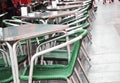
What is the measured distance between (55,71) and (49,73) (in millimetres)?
67

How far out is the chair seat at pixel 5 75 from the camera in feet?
7.81

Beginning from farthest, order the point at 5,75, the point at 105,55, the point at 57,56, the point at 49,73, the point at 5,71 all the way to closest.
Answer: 1. the point at 105,55
2. the point at 57,56
3. the point at 5,71
4. the point at 5,75
5. the point at 49,73

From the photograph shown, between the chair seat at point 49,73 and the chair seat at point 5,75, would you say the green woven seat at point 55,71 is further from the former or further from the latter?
the chair seat at point 5,75

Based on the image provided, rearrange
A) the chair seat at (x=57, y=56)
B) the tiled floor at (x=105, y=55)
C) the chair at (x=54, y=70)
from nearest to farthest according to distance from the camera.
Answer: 1. the chair at (x=54, y=70)
2. the chair seat at (x=57, y=56)
3. the tiled floor at (x=105, y=55)

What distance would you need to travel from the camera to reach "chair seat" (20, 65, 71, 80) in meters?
2.24

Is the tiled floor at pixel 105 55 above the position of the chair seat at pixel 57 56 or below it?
below

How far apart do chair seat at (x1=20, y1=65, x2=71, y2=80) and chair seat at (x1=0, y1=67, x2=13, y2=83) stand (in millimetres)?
131

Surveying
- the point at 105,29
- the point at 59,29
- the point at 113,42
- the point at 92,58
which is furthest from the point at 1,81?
the point at 105,29

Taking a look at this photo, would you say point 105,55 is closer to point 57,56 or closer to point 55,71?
point 57,56

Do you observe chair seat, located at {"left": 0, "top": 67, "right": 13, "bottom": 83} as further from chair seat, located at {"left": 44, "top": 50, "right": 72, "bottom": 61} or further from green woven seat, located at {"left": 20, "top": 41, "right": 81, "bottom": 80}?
chair seat, located at {"left": 44, "top": 50, "right": 72, "bottom": 61}

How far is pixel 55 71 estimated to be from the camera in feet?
7.91

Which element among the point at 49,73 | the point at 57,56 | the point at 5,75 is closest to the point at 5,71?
the point at 5,75

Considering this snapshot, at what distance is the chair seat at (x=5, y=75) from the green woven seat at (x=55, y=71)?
124mm

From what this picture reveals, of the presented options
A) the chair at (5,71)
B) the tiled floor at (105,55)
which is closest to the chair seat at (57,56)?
the chair at (5,71)
